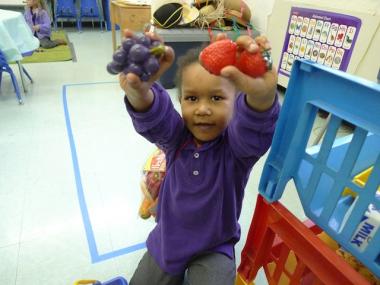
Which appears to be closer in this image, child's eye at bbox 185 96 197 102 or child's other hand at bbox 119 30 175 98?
child's other hand at bbox 119 30 175 98

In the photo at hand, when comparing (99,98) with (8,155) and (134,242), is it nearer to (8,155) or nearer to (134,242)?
(8,155)

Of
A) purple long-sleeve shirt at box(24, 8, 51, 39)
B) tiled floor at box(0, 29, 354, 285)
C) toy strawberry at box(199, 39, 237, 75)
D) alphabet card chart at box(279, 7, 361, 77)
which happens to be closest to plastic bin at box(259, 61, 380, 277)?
toy strawberry at box(199, 39, 237, 75)

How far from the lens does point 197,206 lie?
729 mm

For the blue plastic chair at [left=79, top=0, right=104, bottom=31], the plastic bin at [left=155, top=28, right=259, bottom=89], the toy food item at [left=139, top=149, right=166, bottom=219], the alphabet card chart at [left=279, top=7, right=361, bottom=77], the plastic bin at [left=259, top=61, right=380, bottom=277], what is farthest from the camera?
the blue plastic chair at [left=79, top=0, right=104, bottom=31]

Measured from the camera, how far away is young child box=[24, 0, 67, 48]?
12.4 ft

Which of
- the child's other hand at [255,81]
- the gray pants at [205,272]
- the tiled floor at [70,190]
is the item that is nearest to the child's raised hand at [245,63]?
the child's other hand at [255,81]

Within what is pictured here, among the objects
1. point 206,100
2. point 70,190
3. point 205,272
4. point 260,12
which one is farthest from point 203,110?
point 260,12

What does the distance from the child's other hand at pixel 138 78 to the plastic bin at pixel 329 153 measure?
214 millimetres

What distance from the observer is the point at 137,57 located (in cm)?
46

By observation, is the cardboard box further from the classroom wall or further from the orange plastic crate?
the orange plastic crate

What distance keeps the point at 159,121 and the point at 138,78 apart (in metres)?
0.17

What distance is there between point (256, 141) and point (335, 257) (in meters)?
0.24

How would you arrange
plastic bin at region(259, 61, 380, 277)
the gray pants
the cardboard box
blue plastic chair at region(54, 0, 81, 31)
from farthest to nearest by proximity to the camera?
blue plastic chair at region(54, 0, 81, 31), the cardboard box, the gray pants, plastic bin at region(259, 61, 380, 277)

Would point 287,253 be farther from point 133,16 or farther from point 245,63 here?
point 133,16
